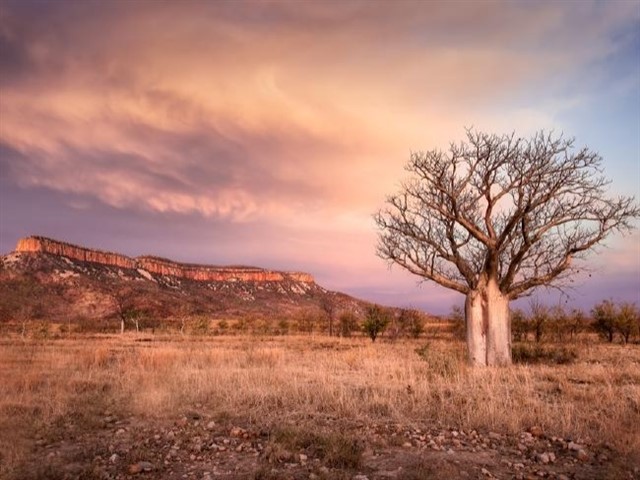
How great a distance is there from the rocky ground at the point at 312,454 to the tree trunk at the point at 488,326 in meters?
8.08

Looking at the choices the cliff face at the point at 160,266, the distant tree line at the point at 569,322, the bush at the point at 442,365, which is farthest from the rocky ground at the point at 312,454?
the cliff face at the point at 160,266

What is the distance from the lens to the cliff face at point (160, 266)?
109625 millimetres

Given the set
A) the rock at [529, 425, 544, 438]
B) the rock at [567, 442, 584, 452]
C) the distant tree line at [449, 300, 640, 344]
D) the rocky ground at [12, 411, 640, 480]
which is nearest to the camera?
the rocky ground at [12, 411, 640, 480]

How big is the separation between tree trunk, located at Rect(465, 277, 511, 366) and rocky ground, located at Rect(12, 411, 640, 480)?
26.5 feet

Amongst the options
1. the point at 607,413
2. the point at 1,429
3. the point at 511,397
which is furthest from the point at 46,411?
the point at 607,413

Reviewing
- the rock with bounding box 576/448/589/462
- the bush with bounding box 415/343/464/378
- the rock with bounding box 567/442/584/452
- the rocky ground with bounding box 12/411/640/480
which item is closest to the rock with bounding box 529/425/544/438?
the rocky ground with bounding box 12/411/640/480

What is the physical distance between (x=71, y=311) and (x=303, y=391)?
84.8 m

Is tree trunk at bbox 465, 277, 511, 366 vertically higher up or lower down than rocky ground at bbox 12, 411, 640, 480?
higher up

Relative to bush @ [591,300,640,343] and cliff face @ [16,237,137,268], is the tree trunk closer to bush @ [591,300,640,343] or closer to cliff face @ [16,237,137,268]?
bush @ [591,300,640,343]

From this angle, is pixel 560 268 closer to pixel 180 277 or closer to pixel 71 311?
pixel 71 311

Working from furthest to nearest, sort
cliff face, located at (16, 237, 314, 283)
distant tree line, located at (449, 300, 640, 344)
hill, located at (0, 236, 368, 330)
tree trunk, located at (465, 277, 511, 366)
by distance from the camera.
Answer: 1. cliff face, located at (16, 237, 314, 283)
2. hill, located at (0, 236, 368, 330)
3. distant tree line, located at (449, 300, 640, 344)
4. tree trunk, located at (465, 277, 511, 366)

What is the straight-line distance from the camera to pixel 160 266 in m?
140

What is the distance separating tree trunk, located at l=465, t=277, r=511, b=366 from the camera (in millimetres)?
14797

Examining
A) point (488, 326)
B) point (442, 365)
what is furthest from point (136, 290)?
point (442, 365)
